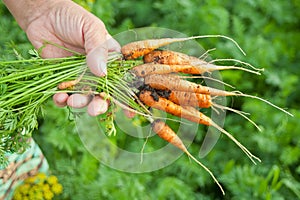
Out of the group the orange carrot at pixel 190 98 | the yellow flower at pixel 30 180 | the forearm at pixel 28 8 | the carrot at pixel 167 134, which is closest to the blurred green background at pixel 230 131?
the forearm at pixel 28 8

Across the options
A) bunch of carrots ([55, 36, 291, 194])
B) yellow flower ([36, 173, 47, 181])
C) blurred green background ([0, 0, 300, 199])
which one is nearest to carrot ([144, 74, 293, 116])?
bunch of carrots ([55, 36, 291, 194])

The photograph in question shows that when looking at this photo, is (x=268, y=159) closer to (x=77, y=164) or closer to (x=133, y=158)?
(x=133, y=158)

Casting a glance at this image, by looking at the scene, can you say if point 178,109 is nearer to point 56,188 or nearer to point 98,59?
point 98,59

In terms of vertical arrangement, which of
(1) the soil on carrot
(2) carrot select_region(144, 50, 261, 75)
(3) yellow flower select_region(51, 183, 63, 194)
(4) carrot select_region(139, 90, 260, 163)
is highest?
(2) carrot select_region(144, 50, 261, 75)

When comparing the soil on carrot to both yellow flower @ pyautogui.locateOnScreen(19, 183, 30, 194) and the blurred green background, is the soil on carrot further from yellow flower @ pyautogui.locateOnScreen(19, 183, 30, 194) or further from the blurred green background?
yellow flower @ pyautogui.locateOnScreen(19, 183, 30, 194)

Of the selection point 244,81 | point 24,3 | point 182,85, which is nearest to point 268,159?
point 244,81
